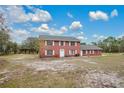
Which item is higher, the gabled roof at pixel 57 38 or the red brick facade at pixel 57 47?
the gabled roof at pixel 57 38

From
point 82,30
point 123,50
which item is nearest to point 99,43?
point 123,50

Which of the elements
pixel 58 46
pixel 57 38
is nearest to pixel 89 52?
pixel 58 46

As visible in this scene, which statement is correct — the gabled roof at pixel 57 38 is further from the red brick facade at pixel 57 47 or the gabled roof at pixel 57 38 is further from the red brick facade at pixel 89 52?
the red brick facade at pixel 89 52

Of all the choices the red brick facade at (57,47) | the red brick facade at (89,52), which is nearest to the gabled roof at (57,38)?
the red brick facade at (57,47)

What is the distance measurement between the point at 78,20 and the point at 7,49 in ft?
49.3

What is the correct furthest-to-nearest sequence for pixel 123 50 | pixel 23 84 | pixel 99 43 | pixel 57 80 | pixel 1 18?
pixel 99 43
pixel 123 50
pixel 1 18
pixel 57 80
pixel 23 84

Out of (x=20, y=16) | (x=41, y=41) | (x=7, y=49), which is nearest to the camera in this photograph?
(x=20, y=16)

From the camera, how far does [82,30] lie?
17.5 metres

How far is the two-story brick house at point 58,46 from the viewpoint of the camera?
1951 cm

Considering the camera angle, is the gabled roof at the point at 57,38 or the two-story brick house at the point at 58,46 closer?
the two-story brick house at the point at 58,46

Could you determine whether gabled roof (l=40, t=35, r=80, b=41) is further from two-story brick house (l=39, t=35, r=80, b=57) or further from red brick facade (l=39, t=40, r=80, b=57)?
red brick facade (l=39, t=40, r=80, b=57)

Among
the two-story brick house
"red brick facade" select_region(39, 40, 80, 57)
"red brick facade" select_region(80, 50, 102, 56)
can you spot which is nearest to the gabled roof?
the two-story brick house

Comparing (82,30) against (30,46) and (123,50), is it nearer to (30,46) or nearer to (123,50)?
(30,46)

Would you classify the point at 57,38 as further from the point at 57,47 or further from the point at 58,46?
the point at 57,47
